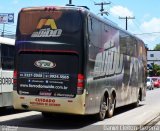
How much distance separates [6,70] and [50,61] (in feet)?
9.52

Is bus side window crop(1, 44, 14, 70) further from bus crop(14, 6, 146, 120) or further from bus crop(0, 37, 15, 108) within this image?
bus crop(14, 6, 146, 120)

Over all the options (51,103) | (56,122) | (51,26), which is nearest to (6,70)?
(56,122)

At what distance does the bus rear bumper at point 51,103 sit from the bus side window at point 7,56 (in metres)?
2.27

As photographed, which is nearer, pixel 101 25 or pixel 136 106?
pixel 101 25

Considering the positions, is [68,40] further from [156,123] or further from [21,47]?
[156,123]

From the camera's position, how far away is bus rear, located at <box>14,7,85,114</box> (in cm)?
1391

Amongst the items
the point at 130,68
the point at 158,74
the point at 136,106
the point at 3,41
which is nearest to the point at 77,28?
the point at 3,41

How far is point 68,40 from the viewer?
46.1 feet

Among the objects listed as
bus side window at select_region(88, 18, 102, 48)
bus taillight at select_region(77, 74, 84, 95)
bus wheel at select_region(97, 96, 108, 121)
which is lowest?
bus wheel at select_region(97, 96, 108, 121)

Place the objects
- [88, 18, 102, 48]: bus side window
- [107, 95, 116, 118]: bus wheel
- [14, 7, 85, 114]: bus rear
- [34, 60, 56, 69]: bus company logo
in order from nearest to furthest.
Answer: [14, 7, 85, 114]: bus rear < [34, 60, 56, 69]: bus company logo < [88, 18, 102, 48]: bus side window < [107, 95, 116, 118]: bus wheel

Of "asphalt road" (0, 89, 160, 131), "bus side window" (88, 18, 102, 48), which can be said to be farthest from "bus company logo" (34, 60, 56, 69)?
"asphalt road" (0, 89, 160, 131)

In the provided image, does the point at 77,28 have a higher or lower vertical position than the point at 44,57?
higher

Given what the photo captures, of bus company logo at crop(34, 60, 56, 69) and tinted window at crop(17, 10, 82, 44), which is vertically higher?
tinted window at crop(17, 10, 82, 44)

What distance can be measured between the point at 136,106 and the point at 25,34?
36.1 ft
